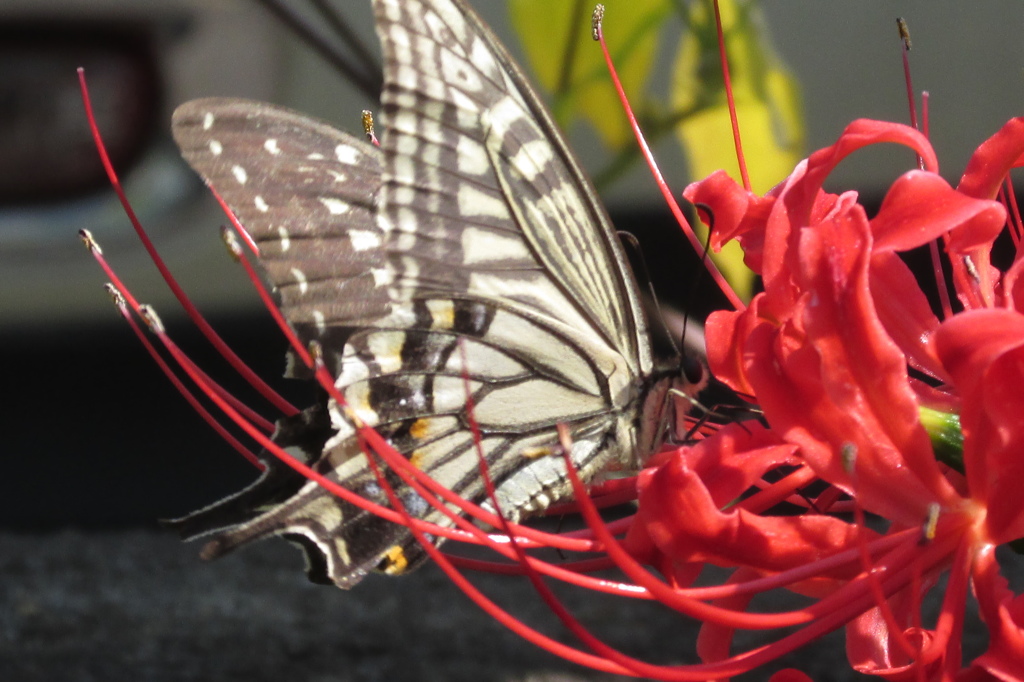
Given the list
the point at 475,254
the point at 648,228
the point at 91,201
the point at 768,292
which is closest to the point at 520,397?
the point at 475,254

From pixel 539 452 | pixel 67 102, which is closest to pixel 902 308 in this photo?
pixel 539 452

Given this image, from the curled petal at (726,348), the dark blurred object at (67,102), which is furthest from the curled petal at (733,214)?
the dark blurred object at (67,102)

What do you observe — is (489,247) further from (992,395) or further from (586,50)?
(586,50)

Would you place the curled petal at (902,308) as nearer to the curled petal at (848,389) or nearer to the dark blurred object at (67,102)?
the curled petal at (848,389)

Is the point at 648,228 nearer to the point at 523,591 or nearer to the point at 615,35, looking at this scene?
the point at 523,591

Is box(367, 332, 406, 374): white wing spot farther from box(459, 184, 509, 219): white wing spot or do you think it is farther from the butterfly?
box(459, 184, 509, 219): white wing spot

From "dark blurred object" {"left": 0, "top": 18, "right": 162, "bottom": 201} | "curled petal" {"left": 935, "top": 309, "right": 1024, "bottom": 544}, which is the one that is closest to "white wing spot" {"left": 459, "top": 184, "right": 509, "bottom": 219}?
"curled petal" {"left": 935, "top": 309, "right": 1024, "bottom": 544}
